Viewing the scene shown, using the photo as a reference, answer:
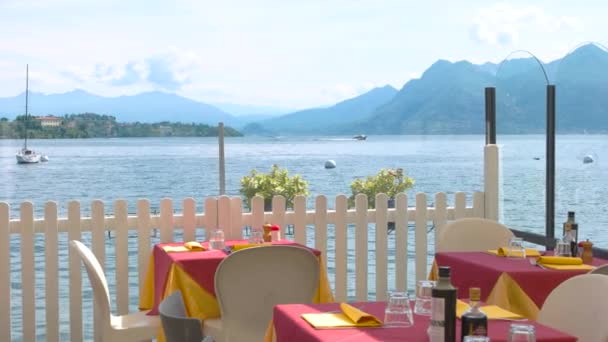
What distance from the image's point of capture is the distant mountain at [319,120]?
176ft

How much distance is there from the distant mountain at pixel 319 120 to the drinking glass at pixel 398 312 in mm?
49647

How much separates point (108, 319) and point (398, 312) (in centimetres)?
212

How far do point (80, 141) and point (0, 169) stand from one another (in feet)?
28.0

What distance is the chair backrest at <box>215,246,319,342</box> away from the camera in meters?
4.12

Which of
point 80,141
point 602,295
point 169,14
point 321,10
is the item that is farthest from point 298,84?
point 602,295

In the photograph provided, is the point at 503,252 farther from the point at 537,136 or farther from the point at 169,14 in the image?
the point at 169,14

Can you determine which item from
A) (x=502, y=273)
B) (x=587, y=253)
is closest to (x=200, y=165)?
(x=587, y=253)

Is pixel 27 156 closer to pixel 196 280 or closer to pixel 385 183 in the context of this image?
pixel 385 183

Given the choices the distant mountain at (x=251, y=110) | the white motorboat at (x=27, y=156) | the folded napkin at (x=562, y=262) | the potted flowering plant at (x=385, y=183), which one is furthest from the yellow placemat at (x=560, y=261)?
the distant mountain at (x=251, y=110)

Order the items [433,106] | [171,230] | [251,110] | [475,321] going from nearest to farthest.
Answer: [475,321] → [171,230] → [433,106] → [251,110]

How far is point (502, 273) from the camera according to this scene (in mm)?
4176

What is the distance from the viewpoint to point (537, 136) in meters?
6.72
